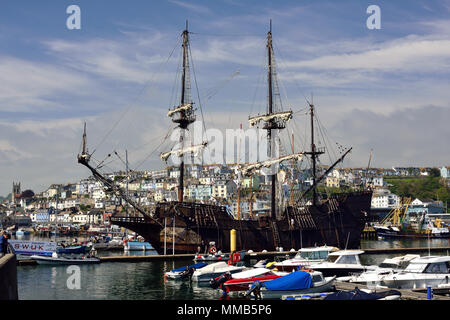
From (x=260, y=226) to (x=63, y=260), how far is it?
24.5 metres

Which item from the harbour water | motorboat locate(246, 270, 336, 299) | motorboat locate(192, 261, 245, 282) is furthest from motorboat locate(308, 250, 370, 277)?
the harbour water

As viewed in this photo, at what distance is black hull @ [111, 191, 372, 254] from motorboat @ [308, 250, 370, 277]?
2342 centimetres

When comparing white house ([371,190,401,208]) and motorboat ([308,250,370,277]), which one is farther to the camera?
white house ([371,190,401,208])

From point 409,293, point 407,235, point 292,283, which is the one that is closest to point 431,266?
point 409,293

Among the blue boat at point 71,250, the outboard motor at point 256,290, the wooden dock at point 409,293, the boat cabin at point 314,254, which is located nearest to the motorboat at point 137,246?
the blue boat at point 71,250

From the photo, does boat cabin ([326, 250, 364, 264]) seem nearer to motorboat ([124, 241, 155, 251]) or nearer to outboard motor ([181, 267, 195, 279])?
outboard motor ([181, 267, 195, 279])

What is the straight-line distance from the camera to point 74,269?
153 feet

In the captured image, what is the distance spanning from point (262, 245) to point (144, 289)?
93.1 feet

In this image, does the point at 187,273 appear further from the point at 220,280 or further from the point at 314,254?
the point at 314,254

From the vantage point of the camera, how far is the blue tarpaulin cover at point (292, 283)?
2874 centimetres

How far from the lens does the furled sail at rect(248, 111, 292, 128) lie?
66375 millimetres
